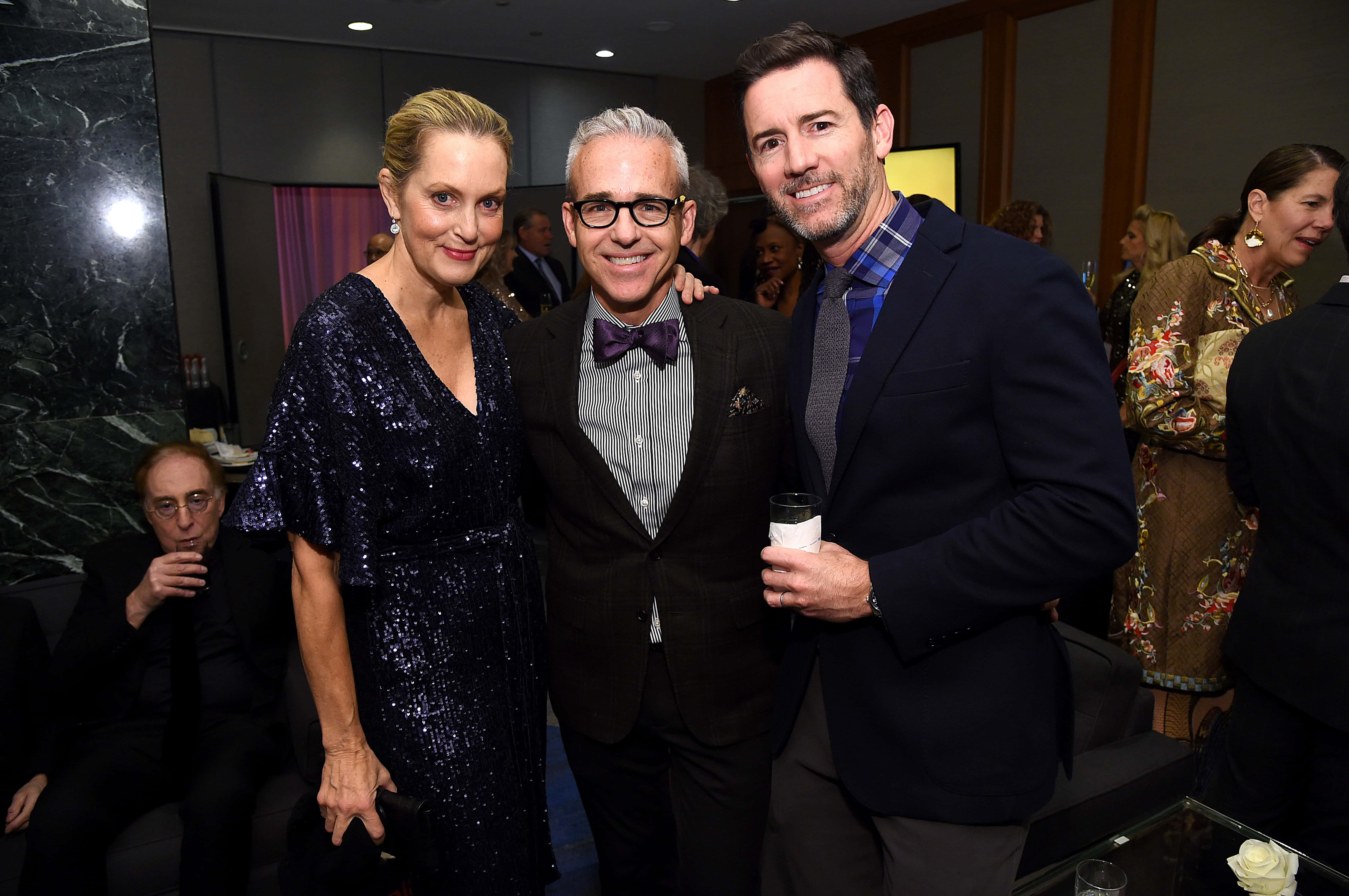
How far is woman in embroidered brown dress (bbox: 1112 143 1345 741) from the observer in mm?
2654

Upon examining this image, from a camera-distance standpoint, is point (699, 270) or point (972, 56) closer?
point (699, 270)

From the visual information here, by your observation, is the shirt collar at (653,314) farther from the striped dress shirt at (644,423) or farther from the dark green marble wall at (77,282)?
the dark green marble wall at (77,282)

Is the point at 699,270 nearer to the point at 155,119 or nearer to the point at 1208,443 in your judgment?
the point at 1208,443

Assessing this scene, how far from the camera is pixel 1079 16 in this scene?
661 cm

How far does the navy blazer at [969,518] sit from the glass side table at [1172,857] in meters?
0.83

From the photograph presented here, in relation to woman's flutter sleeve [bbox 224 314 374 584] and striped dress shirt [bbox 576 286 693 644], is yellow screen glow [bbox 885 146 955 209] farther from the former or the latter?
woman's flutter sleeve [bbox 224 314 374 584]

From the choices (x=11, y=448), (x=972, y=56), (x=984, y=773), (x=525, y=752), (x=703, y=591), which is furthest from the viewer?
(x=972, y=56)

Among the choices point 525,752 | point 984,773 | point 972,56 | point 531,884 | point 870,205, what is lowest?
point 531,884

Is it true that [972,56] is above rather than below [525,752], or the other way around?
above

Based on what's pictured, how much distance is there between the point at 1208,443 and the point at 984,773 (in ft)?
6.12

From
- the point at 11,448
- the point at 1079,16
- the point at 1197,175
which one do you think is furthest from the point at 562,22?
the point at 11,448

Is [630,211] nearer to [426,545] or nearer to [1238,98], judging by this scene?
[426,545]

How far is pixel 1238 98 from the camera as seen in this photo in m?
5.68

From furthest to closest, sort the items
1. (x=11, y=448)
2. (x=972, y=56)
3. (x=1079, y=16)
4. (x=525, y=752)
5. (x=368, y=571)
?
1. (x=972, y=56)
2. (x=1079, y=16)
3. (x=11, y=448)
4. (x=525, y=752)
5. (x=368, y=571)
